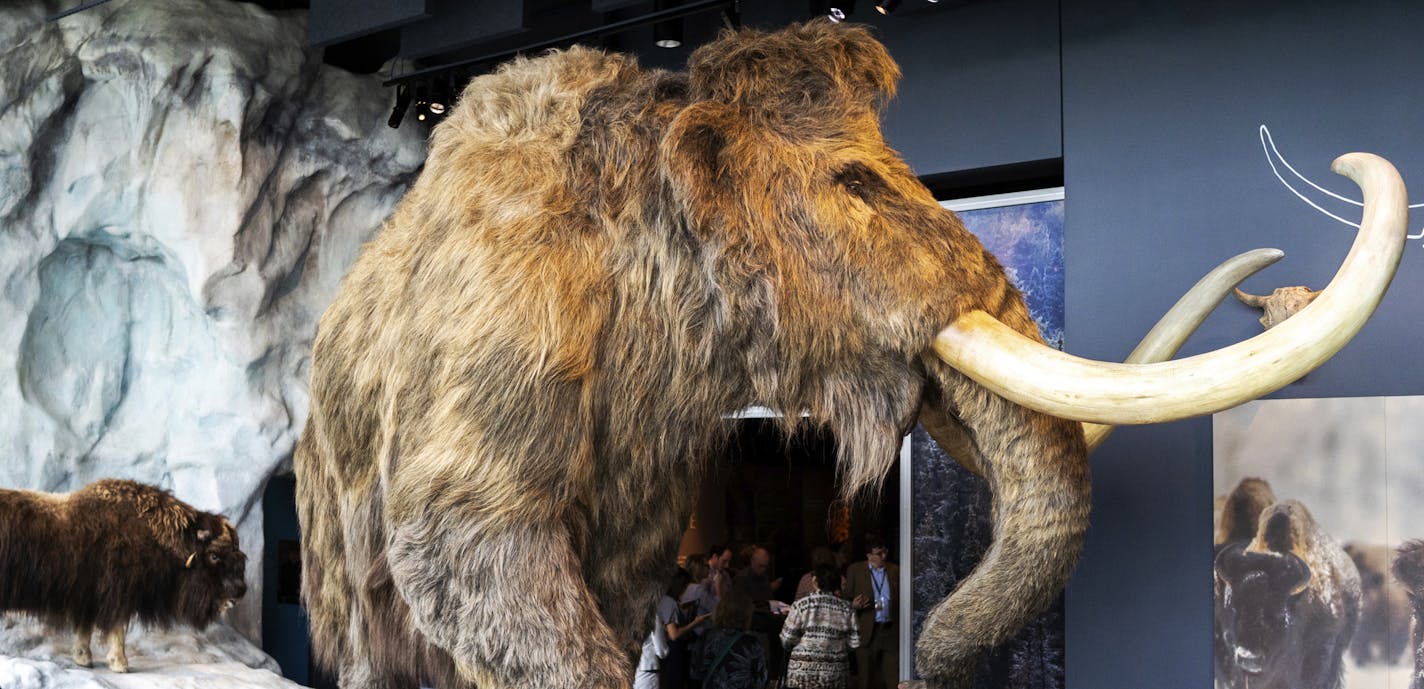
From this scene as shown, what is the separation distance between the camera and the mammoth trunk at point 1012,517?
6.15ft

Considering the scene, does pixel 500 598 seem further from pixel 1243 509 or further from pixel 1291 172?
pixel 1291 172

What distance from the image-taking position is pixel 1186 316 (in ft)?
7.79

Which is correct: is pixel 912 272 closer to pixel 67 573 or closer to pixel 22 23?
pixel 67 573

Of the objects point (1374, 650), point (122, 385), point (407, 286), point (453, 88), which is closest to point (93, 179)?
point (122, 385)

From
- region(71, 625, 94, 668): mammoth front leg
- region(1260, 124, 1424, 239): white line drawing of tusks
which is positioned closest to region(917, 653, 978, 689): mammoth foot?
region(1260, 124, 1424, 239): white line drawing of tusks

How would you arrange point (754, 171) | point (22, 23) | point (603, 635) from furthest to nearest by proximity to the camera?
point (22, 23) < point (754, 171) < point (603, 635)

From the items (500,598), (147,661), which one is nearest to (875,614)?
(147,661)

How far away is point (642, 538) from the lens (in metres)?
2.04

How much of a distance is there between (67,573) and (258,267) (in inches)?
70.5

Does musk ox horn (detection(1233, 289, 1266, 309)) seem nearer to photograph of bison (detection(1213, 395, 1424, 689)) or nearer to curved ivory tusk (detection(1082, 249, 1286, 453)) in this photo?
photograph of bison (detection(1213, 395, 1424, 689))

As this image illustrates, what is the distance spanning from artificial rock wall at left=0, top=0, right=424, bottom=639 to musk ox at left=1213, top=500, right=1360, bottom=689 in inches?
180

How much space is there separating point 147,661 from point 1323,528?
5.13 meters

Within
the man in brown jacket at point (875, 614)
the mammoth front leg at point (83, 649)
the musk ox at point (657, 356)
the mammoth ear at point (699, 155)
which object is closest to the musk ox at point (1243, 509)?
the man in brown jacket at point (875, 614)

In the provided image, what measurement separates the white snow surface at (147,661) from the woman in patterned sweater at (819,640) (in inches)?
92.4
